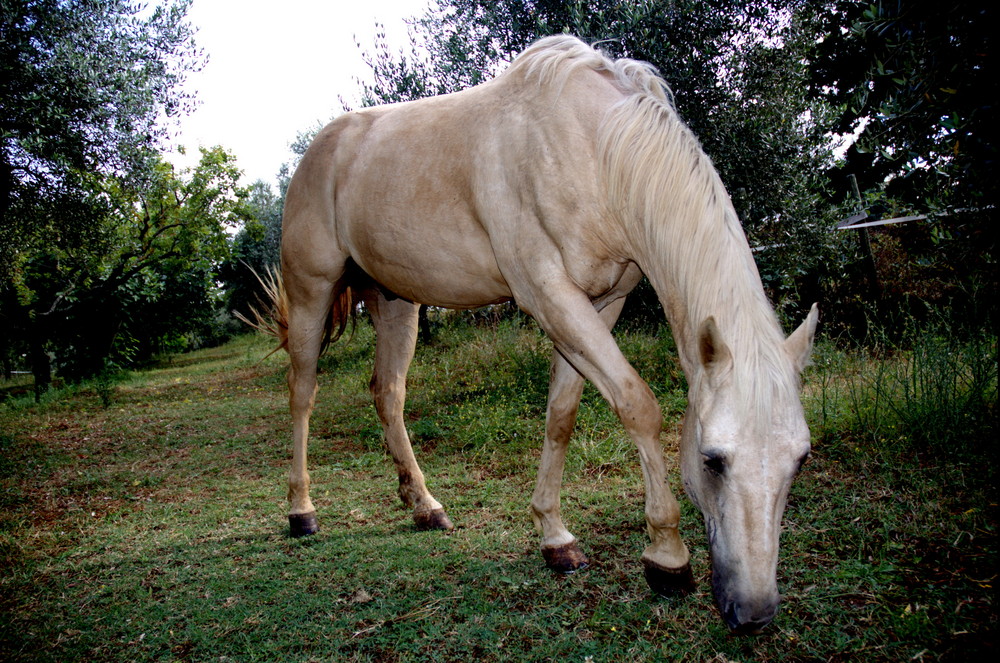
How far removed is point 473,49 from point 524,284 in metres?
Answer: 5.67

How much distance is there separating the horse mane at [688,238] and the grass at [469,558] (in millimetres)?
1078

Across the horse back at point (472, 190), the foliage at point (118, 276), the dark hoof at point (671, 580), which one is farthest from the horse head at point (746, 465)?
the foliage at point (118, 276)

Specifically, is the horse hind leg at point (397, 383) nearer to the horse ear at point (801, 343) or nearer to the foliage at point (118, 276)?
the horse ear at point (801, 343)

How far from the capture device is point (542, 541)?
3244 mm

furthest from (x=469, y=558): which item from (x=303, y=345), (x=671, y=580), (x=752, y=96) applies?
(x=752, y=96)

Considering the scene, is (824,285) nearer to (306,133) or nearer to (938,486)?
(938,486)

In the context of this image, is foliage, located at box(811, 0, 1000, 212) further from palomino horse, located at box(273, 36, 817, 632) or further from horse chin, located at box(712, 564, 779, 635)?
horse chin, located at box(712, 564, 779, 635)

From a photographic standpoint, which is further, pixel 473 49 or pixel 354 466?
pixel 473 49

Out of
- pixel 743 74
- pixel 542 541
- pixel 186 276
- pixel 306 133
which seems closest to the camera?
pixel 542 541

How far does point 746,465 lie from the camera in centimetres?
205

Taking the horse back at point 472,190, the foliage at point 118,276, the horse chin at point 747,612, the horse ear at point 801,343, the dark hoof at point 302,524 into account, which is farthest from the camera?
the foliage at point 118,276

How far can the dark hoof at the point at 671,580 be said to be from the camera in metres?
2.69

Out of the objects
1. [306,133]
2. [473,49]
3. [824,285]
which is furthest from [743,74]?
[306,133]

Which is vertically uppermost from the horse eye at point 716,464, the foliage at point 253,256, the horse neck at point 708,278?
the foliage at point 253,256
